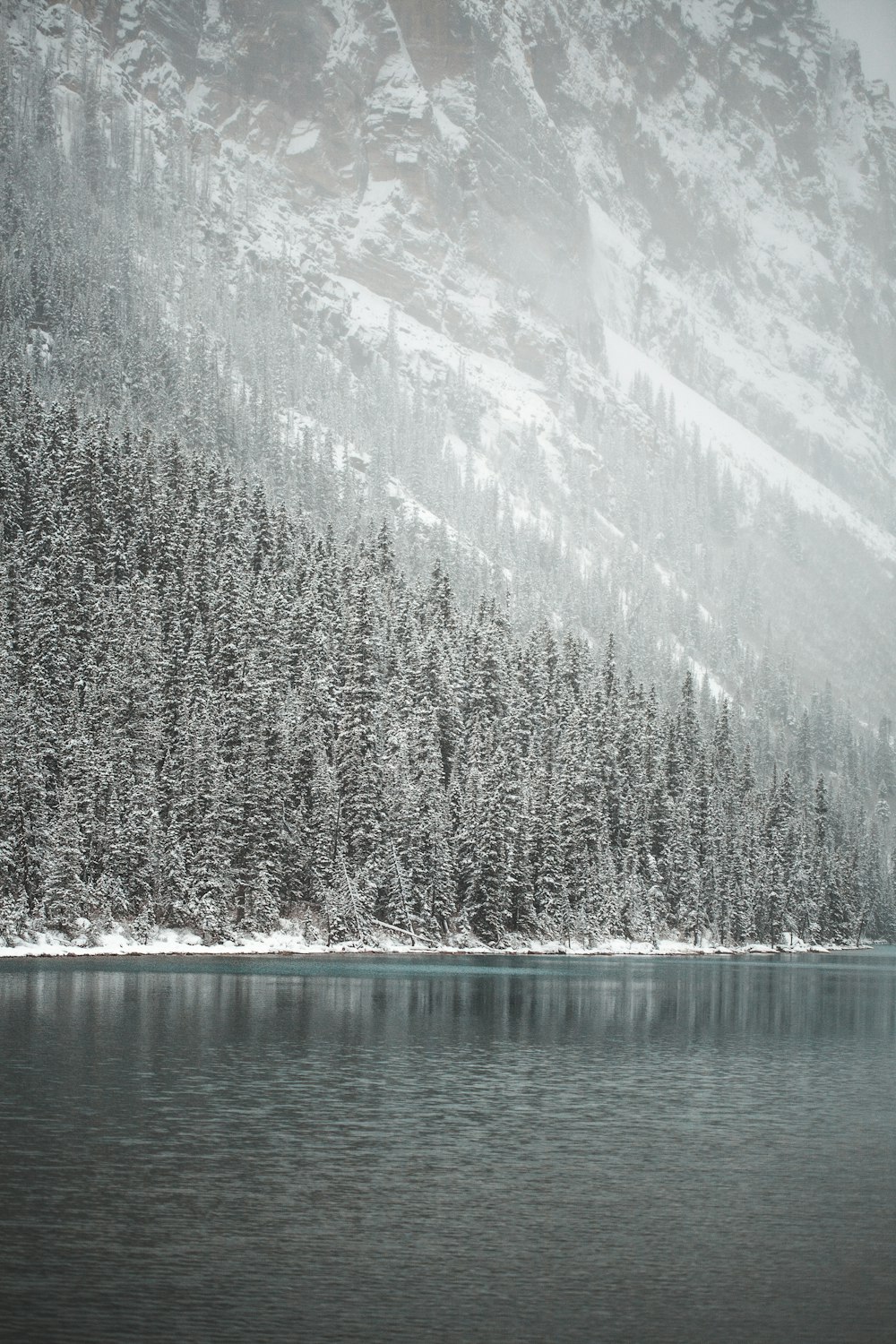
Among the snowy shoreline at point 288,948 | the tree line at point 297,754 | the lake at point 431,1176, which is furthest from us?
the tree line at point 297,754

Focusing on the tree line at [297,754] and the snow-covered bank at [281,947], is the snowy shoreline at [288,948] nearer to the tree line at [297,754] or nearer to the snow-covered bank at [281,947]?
the snow-covered bank at [281,947]

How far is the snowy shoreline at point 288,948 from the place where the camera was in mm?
99938

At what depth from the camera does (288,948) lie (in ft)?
381

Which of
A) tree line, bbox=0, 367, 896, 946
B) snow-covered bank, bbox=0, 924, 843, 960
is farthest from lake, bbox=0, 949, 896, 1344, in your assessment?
tree line, bbox=0, 367, 896, 946

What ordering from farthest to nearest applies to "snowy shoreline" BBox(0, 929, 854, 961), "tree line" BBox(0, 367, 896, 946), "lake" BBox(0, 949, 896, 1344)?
1. "tree line" BBox(0, 367, 896, 946)
2. "snowy shoreline" BBox(0, 929, 854, 961)
3. "lake" BBox(0, 949, 896, 1344)

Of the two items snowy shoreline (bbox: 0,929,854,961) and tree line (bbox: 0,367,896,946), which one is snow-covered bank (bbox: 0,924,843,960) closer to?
snowy shoreline (bbox: 0,929,854,961)

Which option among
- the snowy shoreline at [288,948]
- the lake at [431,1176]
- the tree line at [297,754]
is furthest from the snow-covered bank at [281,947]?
the lake at [431,1176]

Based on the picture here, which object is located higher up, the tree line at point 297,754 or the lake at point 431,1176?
the tree line at point 297,754

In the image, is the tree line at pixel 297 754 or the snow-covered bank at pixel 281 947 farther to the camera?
Result: the tree line at pixel 297 754

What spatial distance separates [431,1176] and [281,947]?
82.2 m

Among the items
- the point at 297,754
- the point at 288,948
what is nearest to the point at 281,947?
the point at 288,948

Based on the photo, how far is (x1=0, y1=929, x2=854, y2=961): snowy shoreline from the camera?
328 feet

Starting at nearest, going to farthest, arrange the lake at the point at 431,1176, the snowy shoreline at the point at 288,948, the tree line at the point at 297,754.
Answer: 1. the lake at the point at 431,1176
2. the snowy shoreline at the point at 288,948
3. the tree line at the point at 297,754

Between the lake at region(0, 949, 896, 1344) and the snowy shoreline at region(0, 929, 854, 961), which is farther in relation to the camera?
the snowy shoreline at region(0, 929, 854, 961)
